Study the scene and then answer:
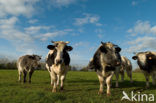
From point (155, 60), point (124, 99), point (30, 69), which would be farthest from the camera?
point (30, 69)

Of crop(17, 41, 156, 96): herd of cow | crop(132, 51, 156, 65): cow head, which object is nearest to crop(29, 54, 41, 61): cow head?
crop(17, 41, 156, 96): herd of cow

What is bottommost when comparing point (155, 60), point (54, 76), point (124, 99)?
point (124, 99)

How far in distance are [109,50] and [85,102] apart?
364 centimetres

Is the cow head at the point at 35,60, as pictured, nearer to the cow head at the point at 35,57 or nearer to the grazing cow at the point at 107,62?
the cow head at the point at 35,57

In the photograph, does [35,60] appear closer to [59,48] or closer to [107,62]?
[59,48]

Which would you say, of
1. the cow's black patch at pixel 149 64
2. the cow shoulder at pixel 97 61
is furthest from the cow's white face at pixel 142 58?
the cow shoulder at pixel 97 61

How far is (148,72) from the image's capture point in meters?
11.7

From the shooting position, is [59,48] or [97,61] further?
[97,61]

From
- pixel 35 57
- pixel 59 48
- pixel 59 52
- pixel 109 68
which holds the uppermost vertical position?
pixel 59 48

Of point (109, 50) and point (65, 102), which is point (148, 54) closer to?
point (109, 50)

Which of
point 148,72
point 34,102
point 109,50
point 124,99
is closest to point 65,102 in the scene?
point 34,102

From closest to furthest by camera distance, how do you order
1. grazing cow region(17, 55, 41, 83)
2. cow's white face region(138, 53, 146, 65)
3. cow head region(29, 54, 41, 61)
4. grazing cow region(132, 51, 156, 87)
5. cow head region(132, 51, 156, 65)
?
grazing cow region(132, 51, 156, 87) < cow head region(132, 51, 156, 65) < cow's white face region(138, 53, 146, 65) < grazing cow region(17, 55, 41, 83) < cow head region(29, 54, 41, 61)

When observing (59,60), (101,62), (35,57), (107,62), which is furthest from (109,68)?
(35,57)

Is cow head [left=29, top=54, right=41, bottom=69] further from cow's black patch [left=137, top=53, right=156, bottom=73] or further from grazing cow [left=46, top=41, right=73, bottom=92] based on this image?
cow's black patch [left=137, top=53, right=156, bottom=73]
